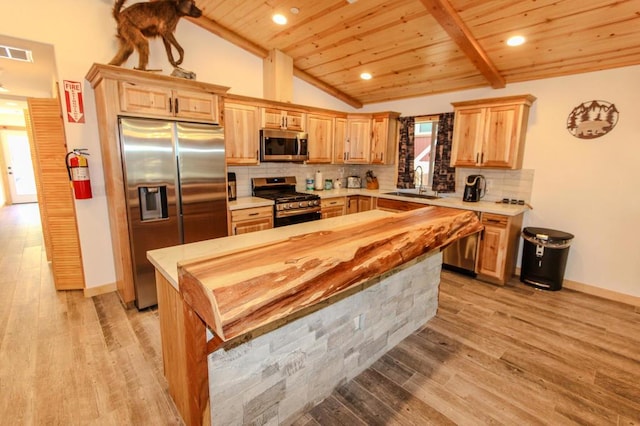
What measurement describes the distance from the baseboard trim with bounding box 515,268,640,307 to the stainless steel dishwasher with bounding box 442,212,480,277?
1110 millimetres

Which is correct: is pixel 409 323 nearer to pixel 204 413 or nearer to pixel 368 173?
pixel 204 413

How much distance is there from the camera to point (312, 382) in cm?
181

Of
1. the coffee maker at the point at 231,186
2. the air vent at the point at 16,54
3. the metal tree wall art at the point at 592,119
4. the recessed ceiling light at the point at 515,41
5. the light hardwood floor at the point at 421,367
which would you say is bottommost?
the light hardwood floor at the point at 421,367

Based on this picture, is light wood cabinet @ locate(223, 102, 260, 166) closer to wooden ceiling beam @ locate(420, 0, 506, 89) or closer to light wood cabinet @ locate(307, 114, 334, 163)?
light wood cabinet @ locate(307, 114, 334, 163)

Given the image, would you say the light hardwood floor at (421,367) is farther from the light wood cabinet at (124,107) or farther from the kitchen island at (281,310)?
the light wood cabinet at (124,107)

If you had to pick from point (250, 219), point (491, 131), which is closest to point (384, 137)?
point (491, 131)

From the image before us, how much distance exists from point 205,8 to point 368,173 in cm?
357

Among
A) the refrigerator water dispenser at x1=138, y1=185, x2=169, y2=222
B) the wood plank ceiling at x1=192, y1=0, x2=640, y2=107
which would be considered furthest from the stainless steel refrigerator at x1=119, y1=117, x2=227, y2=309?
the wood plank ceiling at x1=192, y1=0, x2=640, y2=107

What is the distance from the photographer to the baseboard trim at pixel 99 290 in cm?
327

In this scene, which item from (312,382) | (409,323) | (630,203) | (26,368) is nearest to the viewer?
(312,382)

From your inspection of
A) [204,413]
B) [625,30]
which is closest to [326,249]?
[204,413]

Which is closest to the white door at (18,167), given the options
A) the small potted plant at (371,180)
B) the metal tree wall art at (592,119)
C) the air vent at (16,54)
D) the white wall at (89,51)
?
the air vent at (16,54)

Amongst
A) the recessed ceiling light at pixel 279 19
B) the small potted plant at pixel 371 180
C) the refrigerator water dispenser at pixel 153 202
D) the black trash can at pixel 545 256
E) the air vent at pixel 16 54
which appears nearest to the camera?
the refrigerator water dispenser at pixel 153 202

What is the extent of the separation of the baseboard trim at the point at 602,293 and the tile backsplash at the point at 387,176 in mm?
1172
